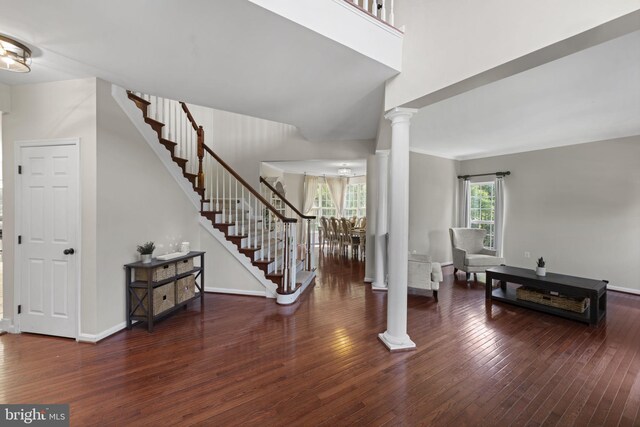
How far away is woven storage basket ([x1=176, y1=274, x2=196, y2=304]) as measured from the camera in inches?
135

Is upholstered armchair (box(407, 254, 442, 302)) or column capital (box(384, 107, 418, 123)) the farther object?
upholstered armchair (box(407, 254, 442, 302))

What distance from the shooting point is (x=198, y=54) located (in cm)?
Answer: 216

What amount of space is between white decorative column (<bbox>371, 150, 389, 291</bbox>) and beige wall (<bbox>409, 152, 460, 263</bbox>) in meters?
1.53

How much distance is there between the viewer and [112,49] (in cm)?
211

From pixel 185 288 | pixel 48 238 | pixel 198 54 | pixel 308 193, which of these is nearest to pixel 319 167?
pixel 308 193

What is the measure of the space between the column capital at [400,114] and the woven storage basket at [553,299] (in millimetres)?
3226

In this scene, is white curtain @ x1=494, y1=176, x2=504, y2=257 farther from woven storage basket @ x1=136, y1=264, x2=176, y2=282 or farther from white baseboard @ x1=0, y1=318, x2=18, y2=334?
white baseboard @ x1=0, y1=318, x2=18, y2=334

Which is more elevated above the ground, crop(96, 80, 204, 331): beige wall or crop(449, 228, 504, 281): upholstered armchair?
crop(96, 80, 204, 331): beige wall

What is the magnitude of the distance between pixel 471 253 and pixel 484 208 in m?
1.45

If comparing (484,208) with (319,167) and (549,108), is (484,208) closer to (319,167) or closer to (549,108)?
(549,108)

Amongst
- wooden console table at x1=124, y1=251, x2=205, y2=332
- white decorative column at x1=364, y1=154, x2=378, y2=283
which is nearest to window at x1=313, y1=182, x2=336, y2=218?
white decorative column at x1=364, y1=154, x2=378, y2=283

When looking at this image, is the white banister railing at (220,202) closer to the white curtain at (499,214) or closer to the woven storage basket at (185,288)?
the woven storage basket at (185,288)

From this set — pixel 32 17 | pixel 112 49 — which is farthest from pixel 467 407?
pixel 32 17

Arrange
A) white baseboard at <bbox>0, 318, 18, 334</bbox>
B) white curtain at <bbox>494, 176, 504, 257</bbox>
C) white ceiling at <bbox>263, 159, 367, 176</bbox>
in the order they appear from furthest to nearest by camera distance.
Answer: white ceiling at <bbox>263, 159, 367, 176</bbox>
white curtain at <bbox>494, 176, 504, 257</bbox>
white baseboard at <bbox>0, 318, 18, 334</bbox>
